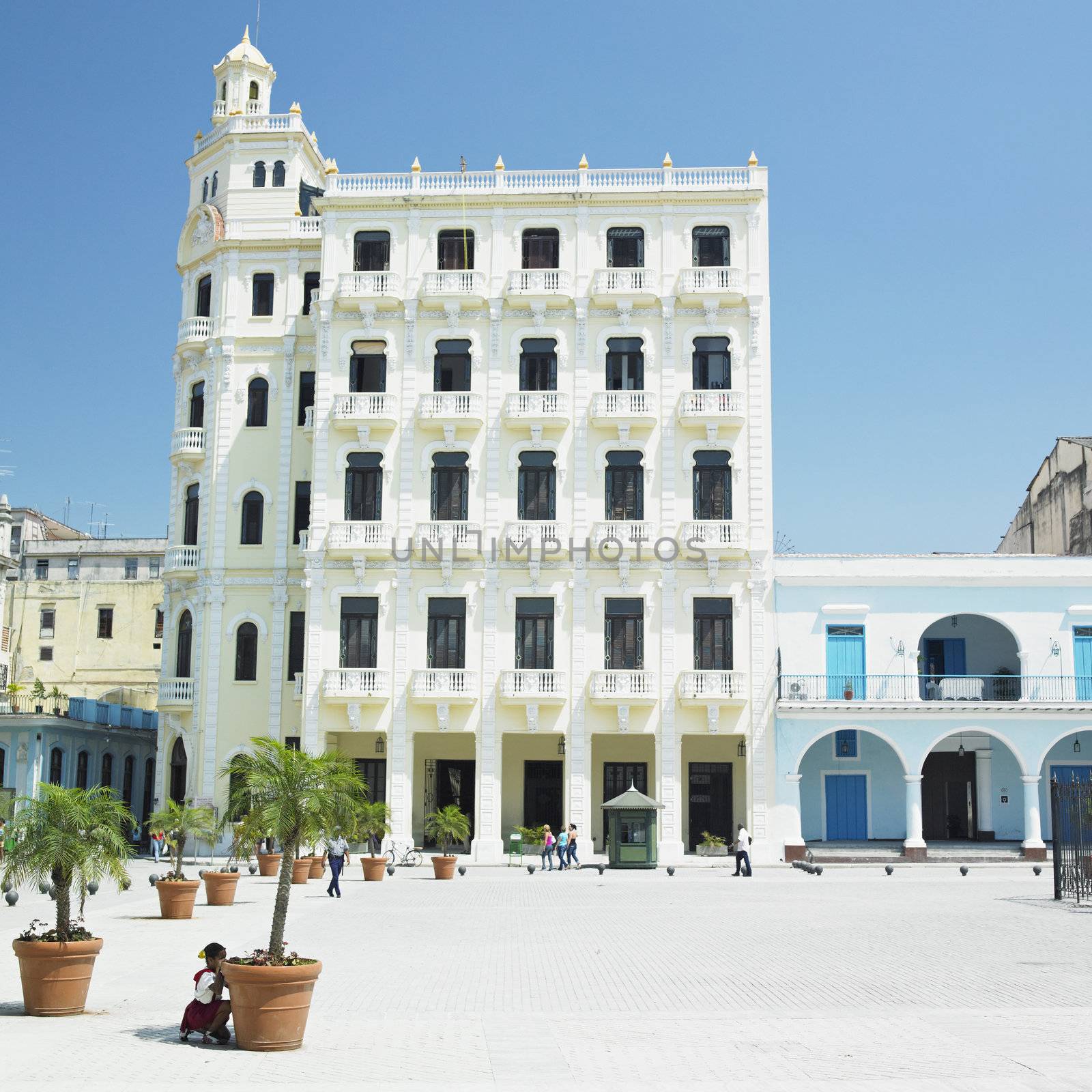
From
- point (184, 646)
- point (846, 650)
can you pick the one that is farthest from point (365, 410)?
point (846, 650)

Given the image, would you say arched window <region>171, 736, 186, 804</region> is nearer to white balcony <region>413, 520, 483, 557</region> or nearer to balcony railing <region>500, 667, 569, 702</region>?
white balcony <region>413, 520, 483, 557</region>

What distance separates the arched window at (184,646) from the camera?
48219mm

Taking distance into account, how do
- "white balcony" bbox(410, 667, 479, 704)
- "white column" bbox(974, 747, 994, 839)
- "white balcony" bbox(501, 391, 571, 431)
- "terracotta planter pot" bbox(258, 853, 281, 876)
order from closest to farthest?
"terracotta planter pot" bbox(258, 853, 281, 876) → "white balcony" bbox(410, 667, 479, 704) → "white balcony" bbox(501, 391, 571, 431) → "white column" bbox(974, 747, 994, 839)

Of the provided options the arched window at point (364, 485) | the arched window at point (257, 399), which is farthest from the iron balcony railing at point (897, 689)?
the arched window at point (257, 399)

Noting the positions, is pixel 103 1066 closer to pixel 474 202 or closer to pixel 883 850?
pixel 883 850

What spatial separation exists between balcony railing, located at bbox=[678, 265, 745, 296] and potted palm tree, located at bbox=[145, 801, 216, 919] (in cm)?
2384

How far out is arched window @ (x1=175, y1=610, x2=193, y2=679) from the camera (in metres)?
48.2

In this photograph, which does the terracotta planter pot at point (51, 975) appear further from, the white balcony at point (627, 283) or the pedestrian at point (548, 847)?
the white balcony at point (627, 283)

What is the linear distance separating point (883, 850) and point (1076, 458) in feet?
64.8

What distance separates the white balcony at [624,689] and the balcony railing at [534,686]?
1.02m

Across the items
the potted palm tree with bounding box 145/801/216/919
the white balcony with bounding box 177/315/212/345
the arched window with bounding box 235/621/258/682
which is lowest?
the potted palm tree with bounding box 145/801/216/919

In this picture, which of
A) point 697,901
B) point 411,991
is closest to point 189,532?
point 697,901

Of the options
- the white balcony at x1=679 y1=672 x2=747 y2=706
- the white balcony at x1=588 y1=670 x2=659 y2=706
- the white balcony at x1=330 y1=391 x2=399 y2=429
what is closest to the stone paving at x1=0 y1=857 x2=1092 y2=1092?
the white balcony at x1=588 y1=670 x2=659 y2=706

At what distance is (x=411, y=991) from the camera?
17969 millimetres
